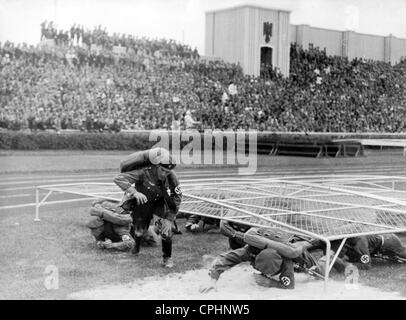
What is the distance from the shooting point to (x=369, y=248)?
25.3 feet

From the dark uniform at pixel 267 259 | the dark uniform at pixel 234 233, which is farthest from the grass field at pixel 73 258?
the dark uniform at pixel 267 259

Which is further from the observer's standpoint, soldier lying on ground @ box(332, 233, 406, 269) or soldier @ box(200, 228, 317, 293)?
soldier lying on ground @ box(332, 233, 406, 269)

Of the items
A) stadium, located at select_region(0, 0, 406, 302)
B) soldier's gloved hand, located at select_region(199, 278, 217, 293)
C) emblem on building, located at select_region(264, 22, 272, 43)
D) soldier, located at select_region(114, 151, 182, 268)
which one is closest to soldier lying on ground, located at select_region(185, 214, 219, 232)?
stadium, located at select_region(0, 0, 406, 302)

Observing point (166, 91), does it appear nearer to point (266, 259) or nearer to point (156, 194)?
point (156, 194)

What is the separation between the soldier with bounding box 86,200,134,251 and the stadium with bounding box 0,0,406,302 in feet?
0.29

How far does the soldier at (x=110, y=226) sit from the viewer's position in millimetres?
8156

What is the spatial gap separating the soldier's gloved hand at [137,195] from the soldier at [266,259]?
3.84 feet

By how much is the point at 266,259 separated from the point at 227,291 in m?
0.51

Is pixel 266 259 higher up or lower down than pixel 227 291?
higher up

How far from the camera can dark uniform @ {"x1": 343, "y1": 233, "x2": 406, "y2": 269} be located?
24.2 ft

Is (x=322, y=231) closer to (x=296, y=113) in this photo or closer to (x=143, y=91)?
(x=143, y=91)

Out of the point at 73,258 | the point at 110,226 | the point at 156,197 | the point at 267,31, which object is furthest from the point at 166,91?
the point at 156,197

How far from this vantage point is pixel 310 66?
127 ft

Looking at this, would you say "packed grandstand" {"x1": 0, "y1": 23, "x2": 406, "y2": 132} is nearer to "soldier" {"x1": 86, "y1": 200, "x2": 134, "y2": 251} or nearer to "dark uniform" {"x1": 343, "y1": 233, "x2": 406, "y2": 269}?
"soldier" {"x1": 86, "y1": 200, "x2": 134, "y2": 251}
